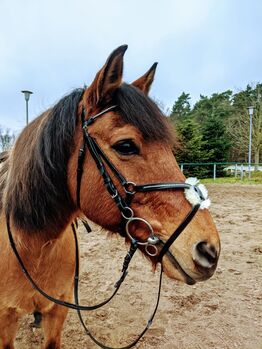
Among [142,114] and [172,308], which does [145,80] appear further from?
[172,308]

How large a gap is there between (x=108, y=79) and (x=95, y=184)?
0.55m

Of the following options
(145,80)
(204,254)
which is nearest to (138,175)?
(204,254)

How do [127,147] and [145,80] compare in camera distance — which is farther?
[145,80]

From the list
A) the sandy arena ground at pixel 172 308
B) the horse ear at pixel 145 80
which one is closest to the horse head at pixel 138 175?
the horse ear at pixel 145 80

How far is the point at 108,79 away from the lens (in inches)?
53.9

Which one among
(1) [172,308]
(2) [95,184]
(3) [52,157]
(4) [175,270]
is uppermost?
(3) [52,157]

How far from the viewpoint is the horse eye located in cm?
133

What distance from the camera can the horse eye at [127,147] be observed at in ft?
4.36

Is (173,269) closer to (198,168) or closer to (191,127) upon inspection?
(198,168)

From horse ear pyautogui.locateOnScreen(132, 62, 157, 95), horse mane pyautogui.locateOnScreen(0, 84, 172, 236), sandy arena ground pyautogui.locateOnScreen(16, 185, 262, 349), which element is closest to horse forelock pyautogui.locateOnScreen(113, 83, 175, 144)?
horse mane pyautogui.locateOnScreen(0, 84, 172, 236)

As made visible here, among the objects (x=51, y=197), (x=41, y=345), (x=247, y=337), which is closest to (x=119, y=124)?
(x=51, y=197)

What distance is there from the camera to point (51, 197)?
60.6 inches

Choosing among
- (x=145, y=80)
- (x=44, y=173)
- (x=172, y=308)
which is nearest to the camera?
(x=44, y=173)

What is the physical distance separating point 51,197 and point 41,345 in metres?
2.05
